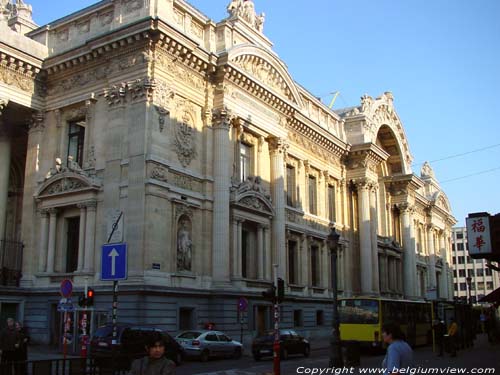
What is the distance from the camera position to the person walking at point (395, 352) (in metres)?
8.32

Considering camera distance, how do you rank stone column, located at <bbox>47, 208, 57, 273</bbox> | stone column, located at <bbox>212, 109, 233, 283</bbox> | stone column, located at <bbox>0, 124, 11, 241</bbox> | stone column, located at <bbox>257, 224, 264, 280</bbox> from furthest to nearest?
stone column, located at <bbox>257, 224, 264, 280</bbox> < stone column, located at <bbox>0, 124, 11, 241</bbox> < stone column, located at <bbox>212, 109, 233, 283</bbox> < stone column, located at <bbox>47, 208, 57, 273</bbox>

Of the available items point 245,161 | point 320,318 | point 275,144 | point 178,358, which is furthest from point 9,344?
point 320,318

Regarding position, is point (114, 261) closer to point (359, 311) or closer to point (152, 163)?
point (152, 163)

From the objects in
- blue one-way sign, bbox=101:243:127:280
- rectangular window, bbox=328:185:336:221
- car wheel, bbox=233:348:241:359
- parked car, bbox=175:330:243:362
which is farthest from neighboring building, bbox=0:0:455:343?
blue one-way sign, bbox=101:243:127:280

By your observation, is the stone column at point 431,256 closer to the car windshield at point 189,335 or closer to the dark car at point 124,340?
the car windshield at point 189,335

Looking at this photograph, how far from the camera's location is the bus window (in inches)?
1123

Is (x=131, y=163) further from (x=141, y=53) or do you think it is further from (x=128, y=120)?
(x=141, y=53)

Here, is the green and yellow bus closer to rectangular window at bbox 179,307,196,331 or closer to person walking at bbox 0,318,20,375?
rectangular window at bbox 179,307,196,331

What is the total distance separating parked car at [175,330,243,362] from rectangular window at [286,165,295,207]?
1534 cm

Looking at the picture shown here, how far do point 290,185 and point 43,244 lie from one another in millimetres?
16830

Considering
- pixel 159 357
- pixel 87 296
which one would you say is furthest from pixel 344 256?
pixel 159 357

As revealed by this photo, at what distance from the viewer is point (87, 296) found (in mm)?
17984

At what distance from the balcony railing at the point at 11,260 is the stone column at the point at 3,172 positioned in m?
0.55

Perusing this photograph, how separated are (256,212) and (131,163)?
893 centimetres
